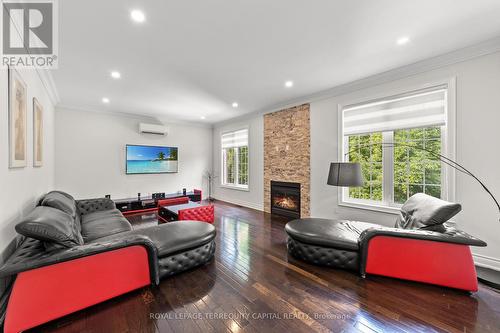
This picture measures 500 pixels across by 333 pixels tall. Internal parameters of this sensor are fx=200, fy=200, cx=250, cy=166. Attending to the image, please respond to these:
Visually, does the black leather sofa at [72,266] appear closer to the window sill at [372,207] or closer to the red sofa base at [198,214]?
the red sofa base at [198,214]

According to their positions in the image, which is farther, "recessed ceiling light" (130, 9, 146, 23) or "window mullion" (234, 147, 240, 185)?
"window mullion" (234, 147, 240, 185)

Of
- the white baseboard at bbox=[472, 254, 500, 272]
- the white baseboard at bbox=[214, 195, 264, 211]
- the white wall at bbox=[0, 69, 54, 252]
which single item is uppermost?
the white wall at bbox=[0, 69, 54, 252]

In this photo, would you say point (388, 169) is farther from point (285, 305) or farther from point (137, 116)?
point (137, 116)

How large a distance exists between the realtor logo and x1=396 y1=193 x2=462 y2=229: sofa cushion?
14.2 ft

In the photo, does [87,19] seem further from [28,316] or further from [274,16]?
[28,316]

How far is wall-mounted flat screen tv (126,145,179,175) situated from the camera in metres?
5.71

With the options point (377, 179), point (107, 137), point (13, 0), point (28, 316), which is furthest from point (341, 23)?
point (107, 137)

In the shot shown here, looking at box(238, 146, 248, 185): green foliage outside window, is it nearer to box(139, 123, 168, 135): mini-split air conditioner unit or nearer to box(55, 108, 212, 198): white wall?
box(55, 108, 212, 198): white wall

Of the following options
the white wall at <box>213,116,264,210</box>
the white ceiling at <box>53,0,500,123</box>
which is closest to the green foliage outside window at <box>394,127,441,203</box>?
the white ceiling at <box>53,0,500,123</box>

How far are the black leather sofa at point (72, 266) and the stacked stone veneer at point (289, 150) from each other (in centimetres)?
288

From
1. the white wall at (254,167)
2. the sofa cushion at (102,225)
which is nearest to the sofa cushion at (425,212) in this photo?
the white wall at (254,167)

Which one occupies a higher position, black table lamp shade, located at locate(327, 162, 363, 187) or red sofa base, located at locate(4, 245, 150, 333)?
black table lamp shade, located at locate(327, 162, 363, 187)

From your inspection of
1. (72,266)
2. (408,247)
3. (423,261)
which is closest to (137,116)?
(72,266)

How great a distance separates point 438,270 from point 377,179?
70.3 inches
